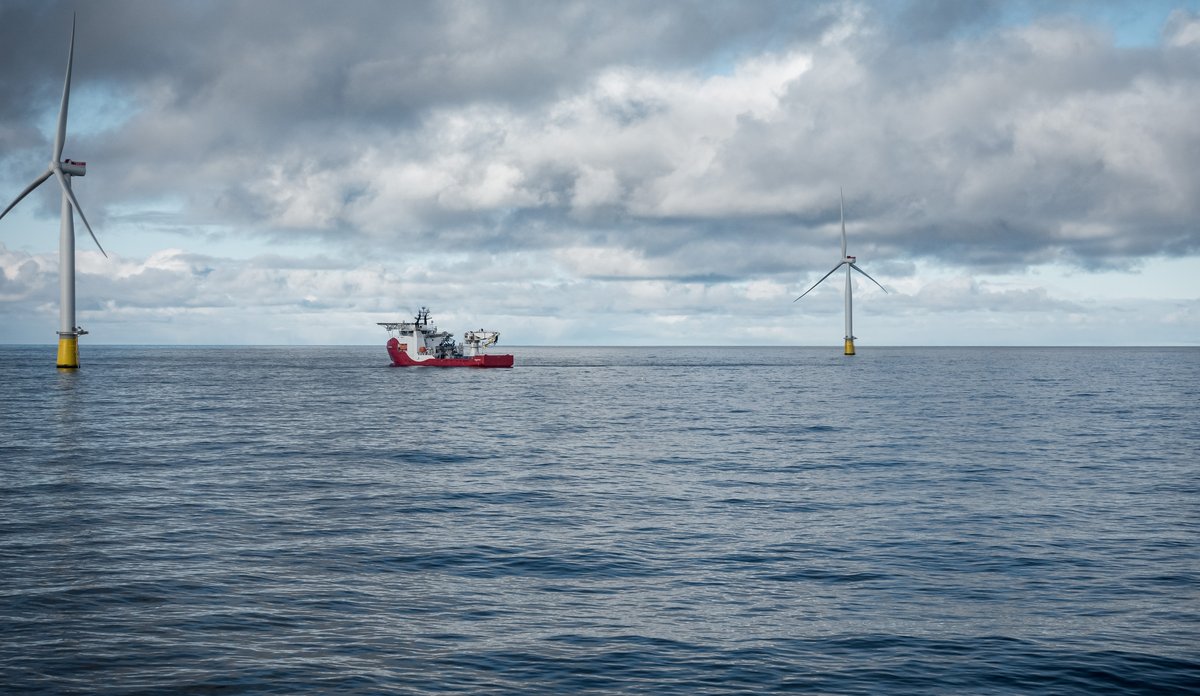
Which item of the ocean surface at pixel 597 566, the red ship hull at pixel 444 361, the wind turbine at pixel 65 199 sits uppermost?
the wind turbine at pixel 65 199

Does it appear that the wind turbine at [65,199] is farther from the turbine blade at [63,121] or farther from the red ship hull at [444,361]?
the red ship hull at [444,361]

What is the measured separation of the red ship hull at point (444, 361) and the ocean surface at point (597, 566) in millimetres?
119822

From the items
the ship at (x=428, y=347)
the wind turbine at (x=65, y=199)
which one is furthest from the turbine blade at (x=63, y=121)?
the ship at (x=428, y=347)

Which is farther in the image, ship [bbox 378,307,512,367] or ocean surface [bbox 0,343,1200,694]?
ship [bbox 378,307,512,367]

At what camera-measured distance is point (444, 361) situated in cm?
17362

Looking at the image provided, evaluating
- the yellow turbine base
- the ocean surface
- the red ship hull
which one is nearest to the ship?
the red ship hull

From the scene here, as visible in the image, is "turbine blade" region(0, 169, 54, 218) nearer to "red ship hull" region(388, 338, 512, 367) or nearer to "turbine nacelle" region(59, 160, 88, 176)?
"turbine nacelle" region(59, 160, 88, 176)

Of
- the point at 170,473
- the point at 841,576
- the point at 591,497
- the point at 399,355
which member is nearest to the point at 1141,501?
the point at 841,576

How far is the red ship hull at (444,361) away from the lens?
17396cm

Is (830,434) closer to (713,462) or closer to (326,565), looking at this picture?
(713,462)

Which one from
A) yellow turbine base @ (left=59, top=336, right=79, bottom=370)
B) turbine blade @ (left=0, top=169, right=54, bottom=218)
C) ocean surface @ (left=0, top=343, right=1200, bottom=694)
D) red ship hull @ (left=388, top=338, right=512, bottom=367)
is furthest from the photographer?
red ship hull @ (left=388, top=338, right=512, bottom=367)

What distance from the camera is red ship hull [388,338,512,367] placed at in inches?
6849

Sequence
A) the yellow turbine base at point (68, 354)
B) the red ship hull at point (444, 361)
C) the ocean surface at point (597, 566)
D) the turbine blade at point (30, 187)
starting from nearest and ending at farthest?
the ocean surface at point (597, 566) < the turbine blade at point (30, 187) < the yellow turbine base at point (68, 354) < the red ship hull at point (444, 361)

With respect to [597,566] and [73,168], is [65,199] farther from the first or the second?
[597,566]
